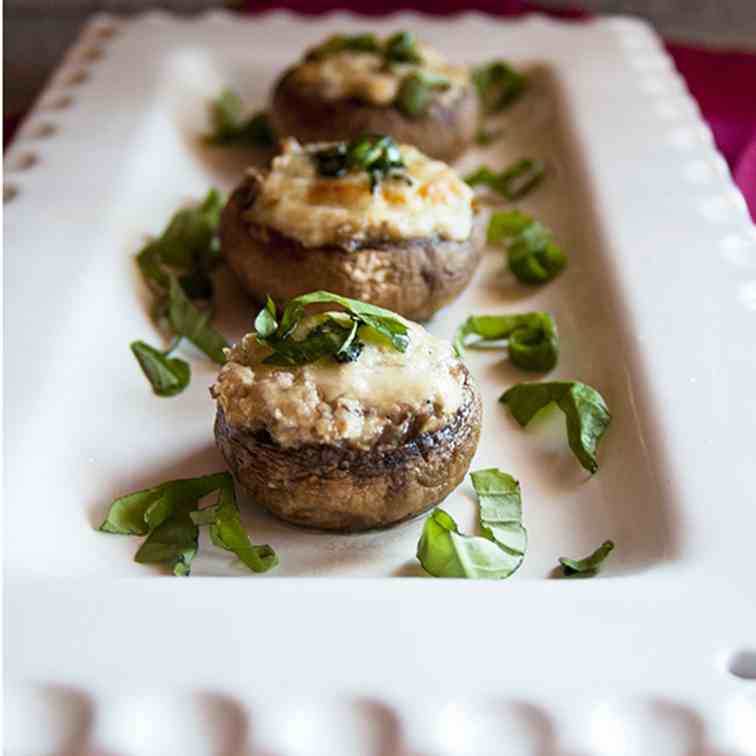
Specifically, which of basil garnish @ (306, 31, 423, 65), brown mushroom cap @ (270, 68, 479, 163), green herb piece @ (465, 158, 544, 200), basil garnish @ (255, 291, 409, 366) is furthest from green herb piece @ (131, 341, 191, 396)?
basil garnish @ (306, 31, 423, 65)

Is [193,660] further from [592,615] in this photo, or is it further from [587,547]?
[587,547]

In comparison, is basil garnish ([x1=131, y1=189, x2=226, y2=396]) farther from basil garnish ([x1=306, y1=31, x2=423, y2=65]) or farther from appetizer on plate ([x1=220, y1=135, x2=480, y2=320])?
basil garnish ([x1=306, y1=31, x2=423, y2=65])

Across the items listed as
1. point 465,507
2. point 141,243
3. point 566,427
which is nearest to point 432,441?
point 465,507

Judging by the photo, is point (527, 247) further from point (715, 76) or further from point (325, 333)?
point (715, 76)

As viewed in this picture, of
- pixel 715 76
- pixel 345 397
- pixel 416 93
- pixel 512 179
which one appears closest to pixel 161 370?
pixel 345 397

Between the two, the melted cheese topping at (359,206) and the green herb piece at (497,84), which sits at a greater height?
the melted cheese topping at (359,206)

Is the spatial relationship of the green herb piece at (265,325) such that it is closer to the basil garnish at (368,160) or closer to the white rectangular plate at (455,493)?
the white rectangular plate at (455,493)

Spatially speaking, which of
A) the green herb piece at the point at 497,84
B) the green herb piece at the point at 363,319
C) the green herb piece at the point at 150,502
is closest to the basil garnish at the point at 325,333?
the green herb piece at the point at 363,319
